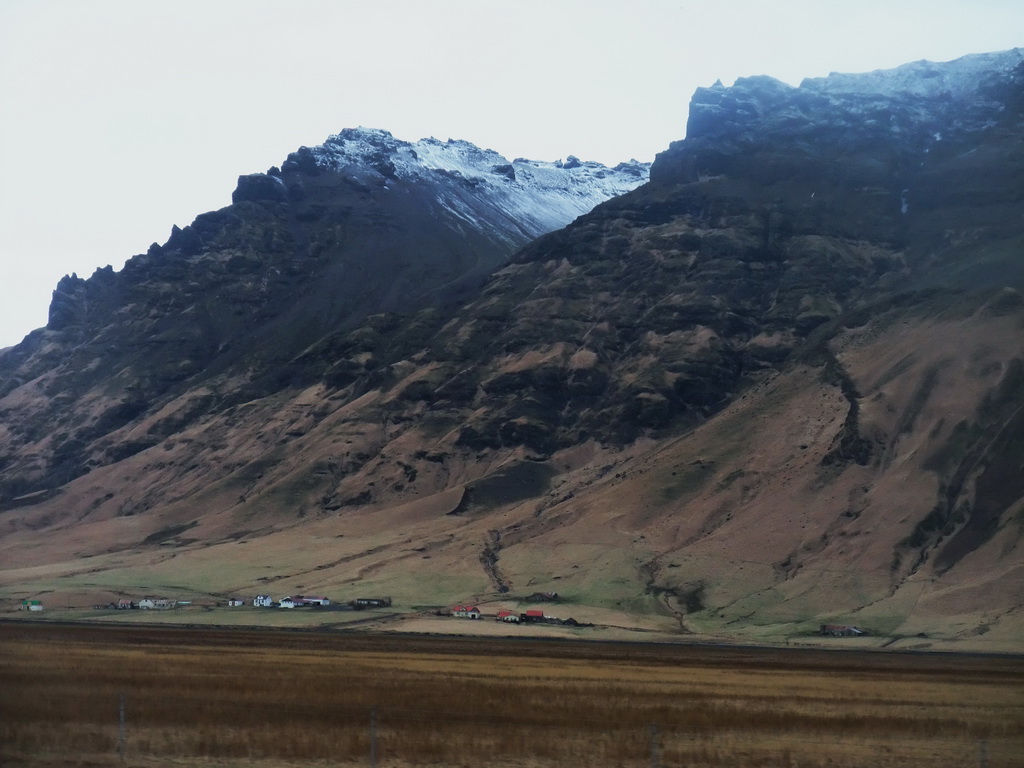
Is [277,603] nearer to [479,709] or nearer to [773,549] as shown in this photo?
[773,549]

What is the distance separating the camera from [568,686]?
70.1 metres

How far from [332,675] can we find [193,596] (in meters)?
108

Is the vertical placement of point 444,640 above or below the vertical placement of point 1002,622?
above

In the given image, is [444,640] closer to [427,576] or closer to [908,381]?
[427,576]

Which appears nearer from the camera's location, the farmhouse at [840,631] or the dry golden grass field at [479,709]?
the dry golden grass field at [479,709]

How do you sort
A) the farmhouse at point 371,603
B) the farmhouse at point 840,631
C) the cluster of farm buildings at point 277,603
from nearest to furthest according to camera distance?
the farmhouse at point 840,631 → the farmhouse at point 371,603 → the cluster of farm buildings at point 277,603

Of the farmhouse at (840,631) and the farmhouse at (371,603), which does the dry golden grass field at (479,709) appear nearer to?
the farmhouse at (840,631)

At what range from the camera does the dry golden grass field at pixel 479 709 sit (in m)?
47.3

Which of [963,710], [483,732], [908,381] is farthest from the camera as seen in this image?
[908,381]

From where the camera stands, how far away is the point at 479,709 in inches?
2338

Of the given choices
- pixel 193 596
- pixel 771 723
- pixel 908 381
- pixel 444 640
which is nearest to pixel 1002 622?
pixel 444 640

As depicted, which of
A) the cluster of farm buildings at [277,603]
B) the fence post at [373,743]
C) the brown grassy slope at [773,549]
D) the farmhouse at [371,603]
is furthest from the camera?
the cluster of farm buildings at [277,603]

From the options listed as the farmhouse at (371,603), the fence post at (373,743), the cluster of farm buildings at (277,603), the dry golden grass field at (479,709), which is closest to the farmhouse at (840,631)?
the dry golden grass field at (479,709)

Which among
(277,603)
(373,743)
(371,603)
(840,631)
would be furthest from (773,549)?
(373,743)
